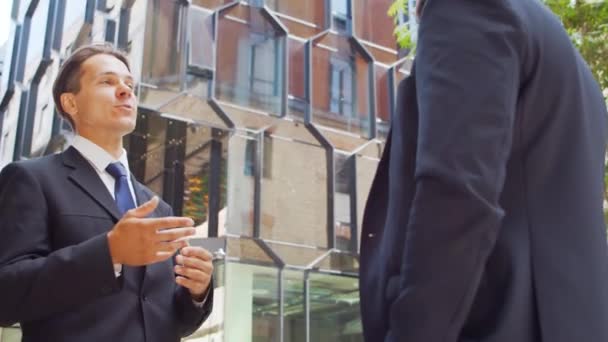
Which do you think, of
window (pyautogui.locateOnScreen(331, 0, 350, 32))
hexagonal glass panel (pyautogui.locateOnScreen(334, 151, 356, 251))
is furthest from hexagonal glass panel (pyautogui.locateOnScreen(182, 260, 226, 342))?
window (pyautogui.locateOnScreen(331, 0, 350, 32))

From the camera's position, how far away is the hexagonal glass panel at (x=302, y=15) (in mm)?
7227

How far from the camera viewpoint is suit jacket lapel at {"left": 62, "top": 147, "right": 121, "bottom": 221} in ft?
4.89

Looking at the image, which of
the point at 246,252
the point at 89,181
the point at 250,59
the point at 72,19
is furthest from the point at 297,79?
the point at 89,181

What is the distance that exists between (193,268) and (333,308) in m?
5.39

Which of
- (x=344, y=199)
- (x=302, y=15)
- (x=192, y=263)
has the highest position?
(x=302, y=15)

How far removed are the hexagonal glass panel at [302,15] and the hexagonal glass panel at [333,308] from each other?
271 cm

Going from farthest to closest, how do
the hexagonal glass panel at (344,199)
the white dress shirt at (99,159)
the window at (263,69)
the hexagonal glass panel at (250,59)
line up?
the hexagonal glass panel at (344,199), the window at (263,69), the hexagonal glass panel at (250,59), the white dress shirt at (99,159)

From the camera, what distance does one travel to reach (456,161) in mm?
894

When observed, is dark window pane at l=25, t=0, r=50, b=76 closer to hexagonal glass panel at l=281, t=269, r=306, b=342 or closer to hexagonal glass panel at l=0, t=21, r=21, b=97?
hexagonal glass panel at l=0, t=21, r=21, b=97

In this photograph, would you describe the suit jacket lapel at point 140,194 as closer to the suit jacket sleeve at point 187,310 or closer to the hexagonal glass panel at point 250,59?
the suit jacket sleeve at point 187,310

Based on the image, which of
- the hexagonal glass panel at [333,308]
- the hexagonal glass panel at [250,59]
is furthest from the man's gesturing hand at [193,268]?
the hexagonal glass panel at [333,308]

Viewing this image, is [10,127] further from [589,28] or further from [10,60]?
[589,28]

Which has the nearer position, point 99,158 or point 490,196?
point 490,196

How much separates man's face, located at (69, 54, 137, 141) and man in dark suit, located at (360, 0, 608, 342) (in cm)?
86
